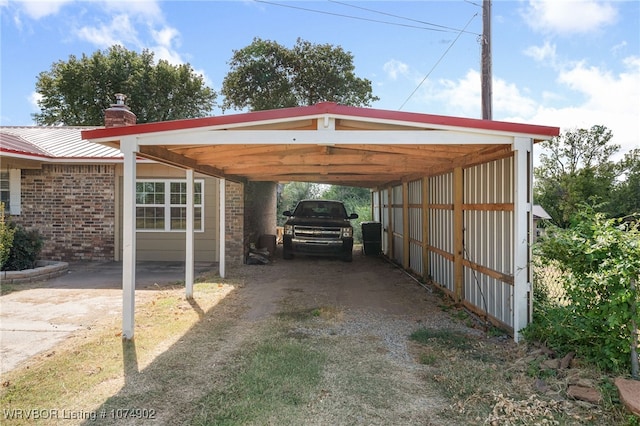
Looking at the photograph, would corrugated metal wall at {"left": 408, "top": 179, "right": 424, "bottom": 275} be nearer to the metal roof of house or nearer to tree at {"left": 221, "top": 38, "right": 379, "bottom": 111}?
the metal roof of house

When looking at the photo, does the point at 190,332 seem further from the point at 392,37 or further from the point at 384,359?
the point at 392,37

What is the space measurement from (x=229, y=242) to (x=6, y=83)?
10.7 meters

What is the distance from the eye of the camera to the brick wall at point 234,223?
36.7 ft

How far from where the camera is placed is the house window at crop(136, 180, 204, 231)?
38.3 ft

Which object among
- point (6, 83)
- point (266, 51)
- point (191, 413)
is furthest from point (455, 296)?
point (266, 51)

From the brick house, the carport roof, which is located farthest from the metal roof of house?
the carport roof

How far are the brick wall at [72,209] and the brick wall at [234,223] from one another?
3.22 meters

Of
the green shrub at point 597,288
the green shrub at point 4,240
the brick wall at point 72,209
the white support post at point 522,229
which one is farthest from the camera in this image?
the brick wall at point 72,209

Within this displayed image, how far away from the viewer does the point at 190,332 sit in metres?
5.48

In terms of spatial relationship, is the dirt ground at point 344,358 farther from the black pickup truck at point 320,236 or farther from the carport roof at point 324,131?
the black pickup truck at point 320,236

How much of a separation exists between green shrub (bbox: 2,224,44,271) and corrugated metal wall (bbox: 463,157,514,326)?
8968 millimetres

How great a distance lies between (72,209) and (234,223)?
4524 mm

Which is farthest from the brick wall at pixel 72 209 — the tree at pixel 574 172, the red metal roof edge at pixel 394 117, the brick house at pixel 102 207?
the tree at pixel 574 172

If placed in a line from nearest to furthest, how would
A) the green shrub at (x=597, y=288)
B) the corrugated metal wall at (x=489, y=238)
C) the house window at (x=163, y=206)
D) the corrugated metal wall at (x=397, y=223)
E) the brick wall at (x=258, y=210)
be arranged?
the green shrub at (x=597, y=288), the corrugated metal wall at (x=489, y=238), the house window at (x=163, y=206), the brick wall at (x=258, y=210), the corrugated metal wall at (x=397, y=223)
